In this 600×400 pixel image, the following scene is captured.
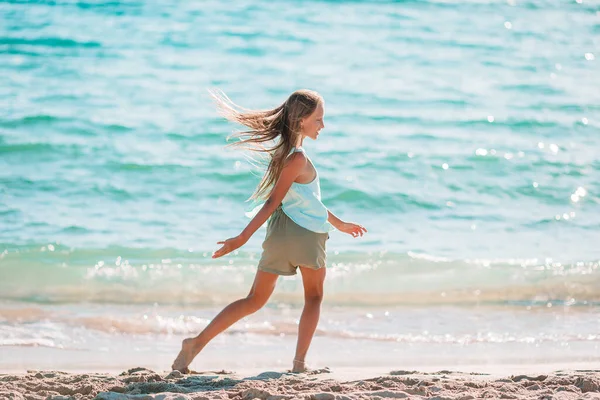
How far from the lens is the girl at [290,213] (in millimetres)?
4184

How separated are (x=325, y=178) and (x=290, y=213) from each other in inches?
213

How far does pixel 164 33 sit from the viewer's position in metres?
13.9

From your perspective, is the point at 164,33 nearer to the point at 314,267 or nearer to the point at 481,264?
the point at 481,264

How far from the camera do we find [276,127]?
14.0 feet

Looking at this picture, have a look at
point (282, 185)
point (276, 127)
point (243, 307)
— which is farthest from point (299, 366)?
point (276, 127)

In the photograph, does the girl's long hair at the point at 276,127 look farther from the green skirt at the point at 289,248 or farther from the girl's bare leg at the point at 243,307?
the girl's bare leg at the point at 243,307

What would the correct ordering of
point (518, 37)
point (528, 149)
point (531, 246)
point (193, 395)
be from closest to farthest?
point (193, 395), point (531, 246), point (528, 149), point (518, 37)

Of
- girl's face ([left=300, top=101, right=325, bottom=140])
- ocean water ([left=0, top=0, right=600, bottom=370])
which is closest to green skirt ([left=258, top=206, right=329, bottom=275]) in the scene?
girl's face ([left=300, top=101, right=325, bottom=140])

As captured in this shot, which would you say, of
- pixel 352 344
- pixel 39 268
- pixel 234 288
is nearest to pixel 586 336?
pixel 352 344

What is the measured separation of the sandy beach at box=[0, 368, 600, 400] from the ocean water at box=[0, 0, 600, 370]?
649mm

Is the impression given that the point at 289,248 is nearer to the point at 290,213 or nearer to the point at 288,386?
the point at 290,213

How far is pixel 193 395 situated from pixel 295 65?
9785 millimetres

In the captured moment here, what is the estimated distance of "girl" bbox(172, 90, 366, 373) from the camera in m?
4.18

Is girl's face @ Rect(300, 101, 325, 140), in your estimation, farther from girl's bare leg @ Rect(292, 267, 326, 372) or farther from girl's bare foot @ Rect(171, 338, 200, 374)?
girl's bare foot @ Rect(171, 338, 200, 374)
